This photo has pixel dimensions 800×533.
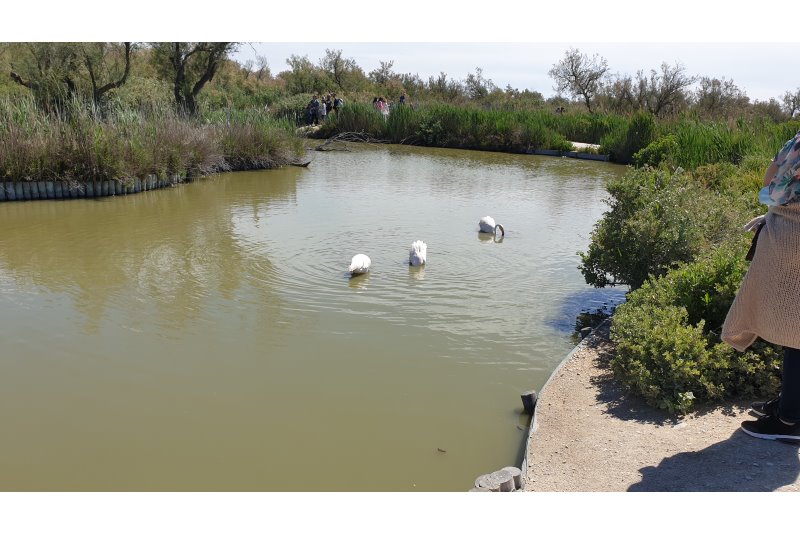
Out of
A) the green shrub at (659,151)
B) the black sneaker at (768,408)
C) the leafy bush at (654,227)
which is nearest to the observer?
the black sneaker at (768,408)

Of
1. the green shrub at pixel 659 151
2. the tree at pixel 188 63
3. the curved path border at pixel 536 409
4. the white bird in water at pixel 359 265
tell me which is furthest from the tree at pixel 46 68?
the curved path border at pixel 536 409

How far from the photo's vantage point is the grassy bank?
43.1ft

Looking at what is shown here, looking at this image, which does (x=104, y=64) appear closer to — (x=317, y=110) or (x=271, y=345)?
(x=317, y=110)

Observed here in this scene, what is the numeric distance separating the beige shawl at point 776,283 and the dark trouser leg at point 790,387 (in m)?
0.14

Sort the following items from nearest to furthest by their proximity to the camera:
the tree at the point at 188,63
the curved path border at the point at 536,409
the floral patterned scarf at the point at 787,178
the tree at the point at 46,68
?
the floral patterned scarf at the point at 787,178 < the curved path border at the point at 536,409 < the tree at the point at 46,68 < the tree at the point at 188,63

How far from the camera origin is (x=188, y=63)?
27.6m

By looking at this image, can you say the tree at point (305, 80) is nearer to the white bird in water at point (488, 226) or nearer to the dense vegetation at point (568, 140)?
the dense vegetation at point (568, 140)

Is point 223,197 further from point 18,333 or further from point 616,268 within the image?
point 616,268

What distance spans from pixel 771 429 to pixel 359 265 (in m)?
5.22

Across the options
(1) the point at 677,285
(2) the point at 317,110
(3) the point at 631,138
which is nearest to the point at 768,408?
(1) the point at 677,285

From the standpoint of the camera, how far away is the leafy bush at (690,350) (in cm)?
448

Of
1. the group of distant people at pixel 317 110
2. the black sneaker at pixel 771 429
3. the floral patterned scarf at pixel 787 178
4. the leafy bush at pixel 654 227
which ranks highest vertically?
the group of distant people at pixel 317 110

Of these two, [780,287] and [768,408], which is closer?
[780,287]

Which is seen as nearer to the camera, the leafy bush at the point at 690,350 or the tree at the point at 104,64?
the leafy bush at the point at 690,350
